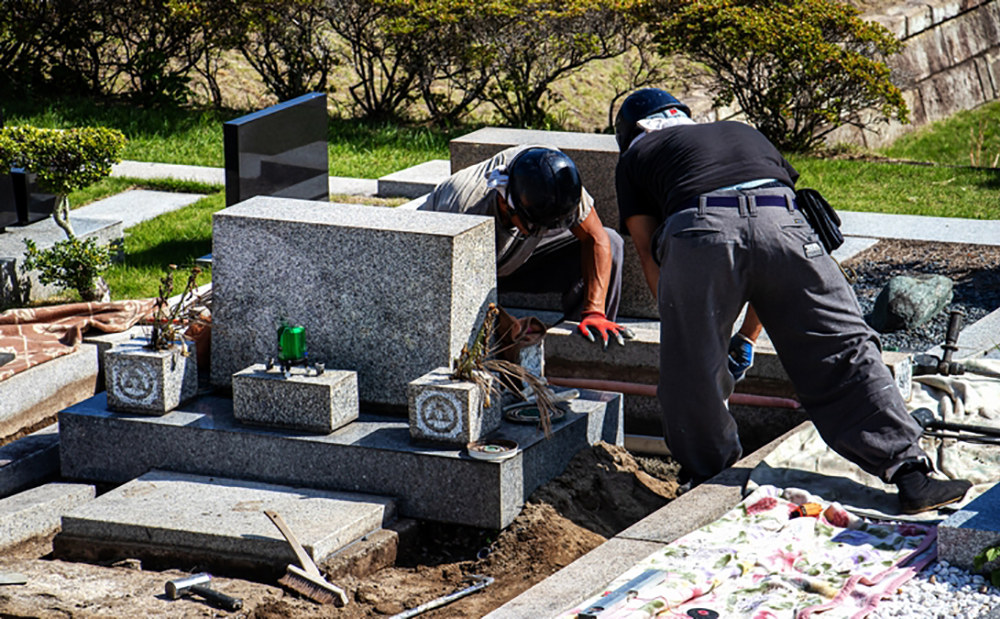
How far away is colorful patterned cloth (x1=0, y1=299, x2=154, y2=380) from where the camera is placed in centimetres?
588

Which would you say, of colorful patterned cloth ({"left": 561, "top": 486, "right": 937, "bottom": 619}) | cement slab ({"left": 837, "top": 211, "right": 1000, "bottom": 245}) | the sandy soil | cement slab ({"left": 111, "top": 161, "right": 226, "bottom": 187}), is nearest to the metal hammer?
the sandy soil

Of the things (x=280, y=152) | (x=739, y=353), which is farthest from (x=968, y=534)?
(x=280, y=152)

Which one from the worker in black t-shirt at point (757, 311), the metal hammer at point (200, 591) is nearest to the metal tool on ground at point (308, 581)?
the metal hammer at point (200, 591)

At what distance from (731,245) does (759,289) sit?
0.72ft

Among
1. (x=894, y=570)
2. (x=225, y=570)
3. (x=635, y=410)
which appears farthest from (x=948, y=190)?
(x=225, y=570)

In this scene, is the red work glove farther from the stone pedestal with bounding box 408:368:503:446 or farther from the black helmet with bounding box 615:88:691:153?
the stone pedestal with bounding box 408:368:503:446

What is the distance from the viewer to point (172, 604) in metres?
3.80

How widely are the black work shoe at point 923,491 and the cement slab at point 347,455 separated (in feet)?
4.25

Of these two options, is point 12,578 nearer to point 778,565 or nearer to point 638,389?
point 778,565

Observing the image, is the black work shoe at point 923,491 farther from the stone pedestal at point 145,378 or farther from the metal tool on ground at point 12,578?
the metal tool on ground at point 12,578

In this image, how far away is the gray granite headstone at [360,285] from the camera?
15.2 ft

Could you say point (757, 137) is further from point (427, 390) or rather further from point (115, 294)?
point (115, 294)

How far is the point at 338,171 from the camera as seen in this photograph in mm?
10734

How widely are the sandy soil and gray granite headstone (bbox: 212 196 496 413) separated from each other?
0.70 meters
